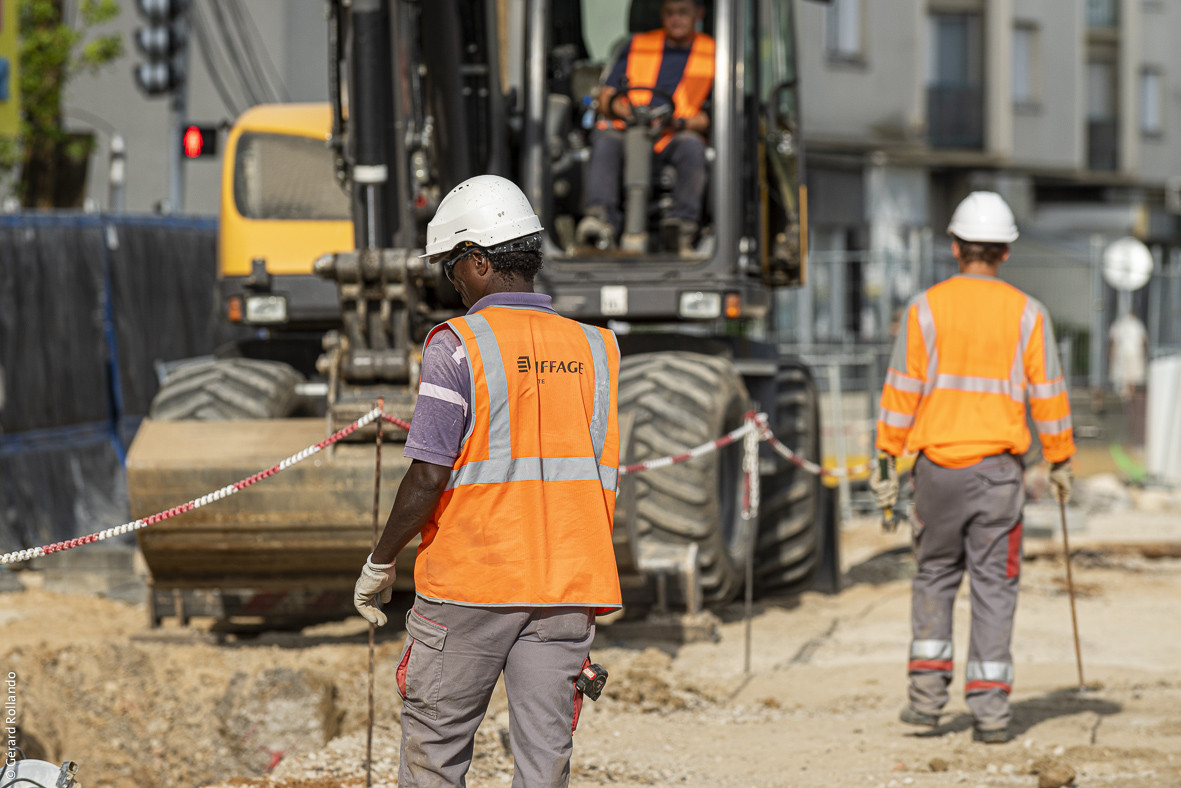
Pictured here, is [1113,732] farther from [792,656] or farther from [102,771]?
[102,771]

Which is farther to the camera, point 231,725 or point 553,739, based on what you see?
point 231,725

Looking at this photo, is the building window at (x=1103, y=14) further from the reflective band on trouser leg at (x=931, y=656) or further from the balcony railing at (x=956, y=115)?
the reflective band on trouser leg at (x=931, y=656)

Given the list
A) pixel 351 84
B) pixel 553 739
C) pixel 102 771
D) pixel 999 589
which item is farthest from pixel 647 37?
pixel 553 739

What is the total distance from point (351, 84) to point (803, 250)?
3412 millimetres

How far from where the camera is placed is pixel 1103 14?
3709 cm

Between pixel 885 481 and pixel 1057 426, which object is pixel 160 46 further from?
pixel 1057 426

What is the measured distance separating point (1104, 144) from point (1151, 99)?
3.35 m

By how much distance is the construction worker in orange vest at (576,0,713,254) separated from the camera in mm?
8320

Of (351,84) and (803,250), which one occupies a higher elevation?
(351,84)

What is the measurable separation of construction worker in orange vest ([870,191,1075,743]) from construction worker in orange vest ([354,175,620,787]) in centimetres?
252

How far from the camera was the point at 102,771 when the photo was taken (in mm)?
6555

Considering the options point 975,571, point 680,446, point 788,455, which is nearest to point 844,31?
point 788,455

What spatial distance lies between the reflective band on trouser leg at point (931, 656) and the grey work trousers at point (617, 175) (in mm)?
2918

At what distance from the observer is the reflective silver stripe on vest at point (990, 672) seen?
237 inches
